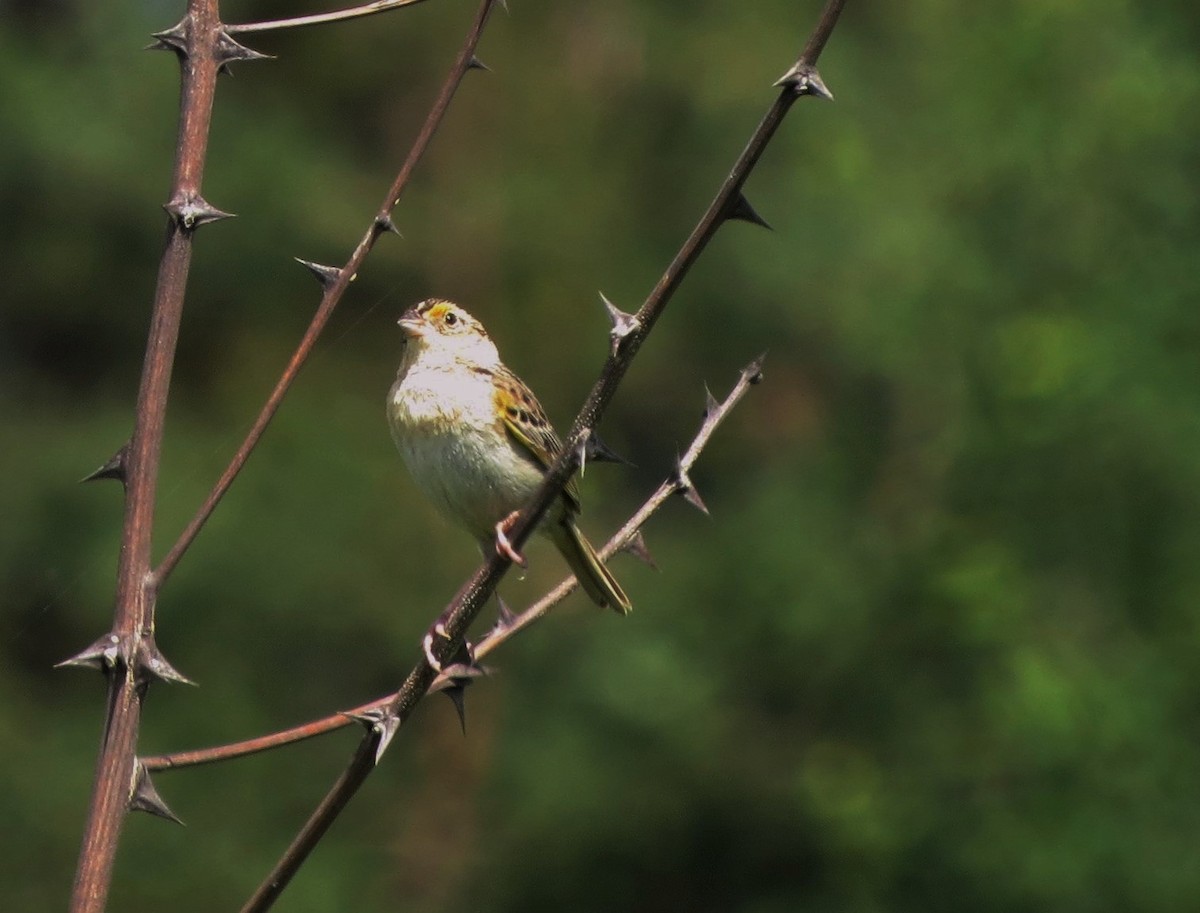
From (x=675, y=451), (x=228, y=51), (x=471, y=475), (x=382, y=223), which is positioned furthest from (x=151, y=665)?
(x=675, y=451)

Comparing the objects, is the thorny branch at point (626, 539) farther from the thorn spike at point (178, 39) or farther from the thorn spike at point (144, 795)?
the thorn spike at point (178, 39)

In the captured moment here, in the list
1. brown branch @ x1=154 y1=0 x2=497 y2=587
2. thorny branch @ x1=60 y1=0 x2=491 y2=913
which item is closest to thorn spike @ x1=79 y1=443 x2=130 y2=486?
thorny branch @ x1=60 y1=0 x2=491 y2=913

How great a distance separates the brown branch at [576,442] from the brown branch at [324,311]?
395 millimetres

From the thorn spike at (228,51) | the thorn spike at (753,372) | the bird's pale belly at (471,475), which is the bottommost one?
the thorn spike at (753,372)

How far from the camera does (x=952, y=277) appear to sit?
14.2 metres

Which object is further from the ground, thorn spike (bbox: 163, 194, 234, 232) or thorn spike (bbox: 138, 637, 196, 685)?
thorn spike (bbox: 163, 194, 234, 232)

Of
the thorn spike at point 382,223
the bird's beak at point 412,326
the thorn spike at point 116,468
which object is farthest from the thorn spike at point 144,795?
the bird's beak at point 412,326

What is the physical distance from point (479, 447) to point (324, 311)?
116 inches

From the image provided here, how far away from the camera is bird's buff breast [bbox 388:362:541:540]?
5520 mm

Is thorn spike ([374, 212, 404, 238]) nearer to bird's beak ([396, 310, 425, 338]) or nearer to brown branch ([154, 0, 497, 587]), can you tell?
brown branch ([154, 0, 497, 587])

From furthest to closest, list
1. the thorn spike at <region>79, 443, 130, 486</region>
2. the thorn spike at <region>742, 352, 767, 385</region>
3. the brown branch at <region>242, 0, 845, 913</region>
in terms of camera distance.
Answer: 1. the thorn spike at <region>742, 352, 767, 385</region>
2. the thorn spike at <region>79, 443, 130, 486</region>
3. the brown branch at <region>242, 0, 845, 913</region>

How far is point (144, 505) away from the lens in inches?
101

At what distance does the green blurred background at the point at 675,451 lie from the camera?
1323 centimetres

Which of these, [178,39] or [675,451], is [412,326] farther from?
[675,451]
